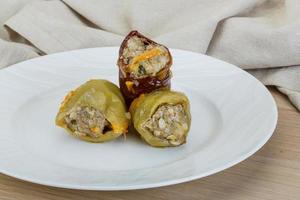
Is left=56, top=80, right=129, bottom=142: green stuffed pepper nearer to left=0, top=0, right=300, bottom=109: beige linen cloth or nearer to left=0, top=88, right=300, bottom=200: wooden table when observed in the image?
left=0, top=88, right=300, bottom=200: wooden table

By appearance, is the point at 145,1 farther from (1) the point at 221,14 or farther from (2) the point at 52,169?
(2) the point at 52,169

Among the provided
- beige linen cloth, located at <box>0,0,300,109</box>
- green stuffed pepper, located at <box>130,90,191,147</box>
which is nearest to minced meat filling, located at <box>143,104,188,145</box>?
green stuffed pepper, located at <box>130,90,191,147</box>

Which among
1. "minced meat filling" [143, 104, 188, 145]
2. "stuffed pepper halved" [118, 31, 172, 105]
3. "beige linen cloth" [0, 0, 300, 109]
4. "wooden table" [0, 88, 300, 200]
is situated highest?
"beige linen cloth" [0, 0, 300, 109]

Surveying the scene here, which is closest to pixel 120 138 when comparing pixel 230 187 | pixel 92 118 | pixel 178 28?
pixel 92 118

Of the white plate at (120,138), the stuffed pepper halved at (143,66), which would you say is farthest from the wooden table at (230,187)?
the stuffed pepper halved at (143,66)

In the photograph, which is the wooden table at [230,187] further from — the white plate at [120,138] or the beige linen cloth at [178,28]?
the beige linen cloth at [178,28]

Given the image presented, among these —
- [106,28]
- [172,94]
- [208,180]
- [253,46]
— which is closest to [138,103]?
[172,94]
